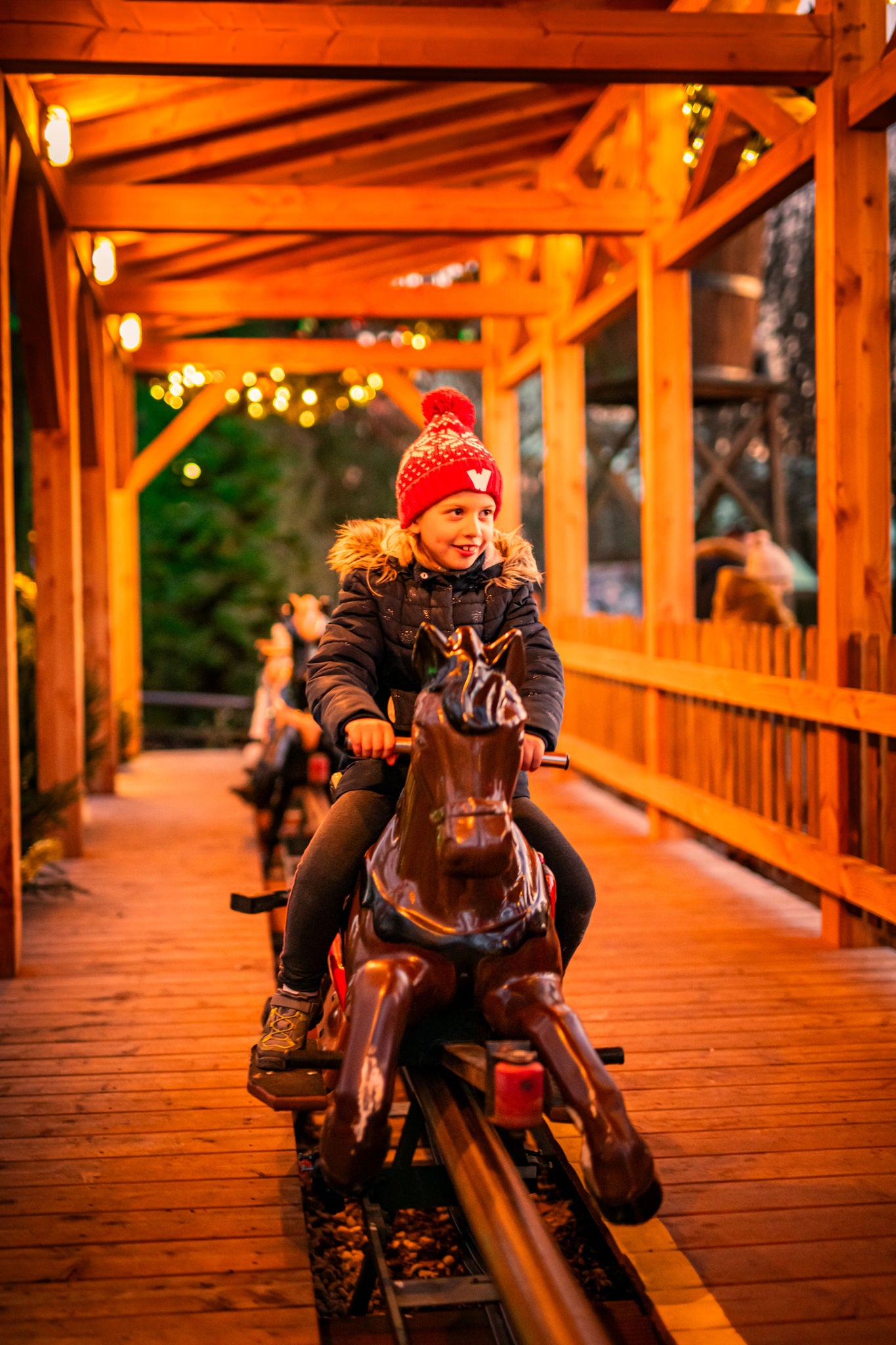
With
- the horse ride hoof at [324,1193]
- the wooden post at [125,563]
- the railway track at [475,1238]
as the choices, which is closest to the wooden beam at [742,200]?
the railway track at [475,1238]

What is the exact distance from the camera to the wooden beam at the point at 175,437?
37.7 feet

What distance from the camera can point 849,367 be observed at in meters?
4.81

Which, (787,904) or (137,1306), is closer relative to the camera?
(137,1306)

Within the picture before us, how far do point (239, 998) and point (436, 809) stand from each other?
241 centimetres

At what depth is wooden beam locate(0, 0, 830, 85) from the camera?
4520 mm

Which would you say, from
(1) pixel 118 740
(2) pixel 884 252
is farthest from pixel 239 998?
(1) pixel 118 740

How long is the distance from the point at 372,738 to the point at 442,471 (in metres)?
0.68

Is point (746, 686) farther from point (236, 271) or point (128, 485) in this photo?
point (128, 485)

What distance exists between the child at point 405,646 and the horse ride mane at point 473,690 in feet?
1.43

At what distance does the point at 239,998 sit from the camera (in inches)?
174

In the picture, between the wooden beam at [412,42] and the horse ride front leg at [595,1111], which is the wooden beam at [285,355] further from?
the horse ride front leg at [595,1111]

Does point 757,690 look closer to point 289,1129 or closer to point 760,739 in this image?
point 760,739

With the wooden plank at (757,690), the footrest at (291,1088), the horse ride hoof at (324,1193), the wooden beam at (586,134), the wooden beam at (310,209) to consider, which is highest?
the wooden beam at (586,134)

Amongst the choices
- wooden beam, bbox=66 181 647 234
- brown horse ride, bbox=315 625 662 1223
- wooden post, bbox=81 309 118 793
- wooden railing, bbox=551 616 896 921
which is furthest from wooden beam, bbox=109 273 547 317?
brown horse ride, bbox=315 625 662 1223
